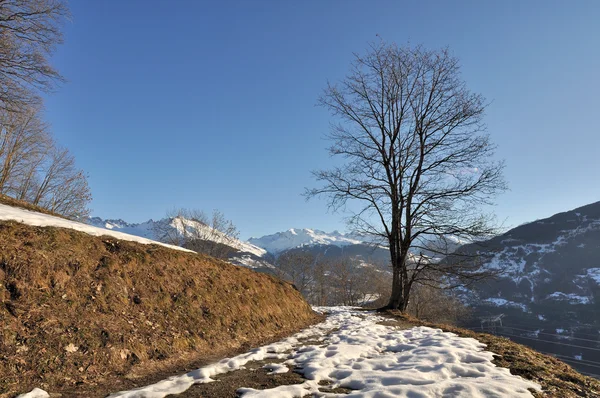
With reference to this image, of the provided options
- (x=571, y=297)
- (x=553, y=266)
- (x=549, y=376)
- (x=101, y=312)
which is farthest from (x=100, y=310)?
(x=553, y=266)

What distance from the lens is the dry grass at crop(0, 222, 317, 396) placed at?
4098 mm

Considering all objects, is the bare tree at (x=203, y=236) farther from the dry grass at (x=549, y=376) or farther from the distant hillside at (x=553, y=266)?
the distant hillside at (x=553, y=266)

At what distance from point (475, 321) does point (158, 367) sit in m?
112

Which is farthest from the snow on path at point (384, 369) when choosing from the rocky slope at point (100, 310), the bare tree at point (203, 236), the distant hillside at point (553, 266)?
the distant hillside at point (553, 266)

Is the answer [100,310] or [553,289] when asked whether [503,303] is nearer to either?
[553,289]

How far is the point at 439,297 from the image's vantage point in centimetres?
5081

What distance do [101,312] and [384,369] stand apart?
16.7ft

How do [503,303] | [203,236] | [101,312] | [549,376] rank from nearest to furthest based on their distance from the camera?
[549,376]
[101,312]
[203,236]
[503,303]

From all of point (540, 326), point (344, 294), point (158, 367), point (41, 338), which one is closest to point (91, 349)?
point (41, 338)

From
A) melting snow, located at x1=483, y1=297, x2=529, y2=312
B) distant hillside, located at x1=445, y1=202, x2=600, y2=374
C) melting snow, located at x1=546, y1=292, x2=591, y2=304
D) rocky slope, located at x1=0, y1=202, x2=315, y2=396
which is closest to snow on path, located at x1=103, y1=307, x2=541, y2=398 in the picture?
rocky slope, located at x1=0, y1=202, x2=315, y2=396

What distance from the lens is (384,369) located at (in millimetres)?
4738

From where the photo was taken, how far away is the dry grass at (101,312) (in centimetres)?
410

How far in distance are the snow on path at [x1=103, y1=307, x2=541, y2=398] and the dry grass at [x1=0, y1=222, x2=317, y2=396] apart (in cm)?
107

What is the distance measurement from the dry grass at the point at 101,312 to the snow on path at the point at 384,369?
1068mm
